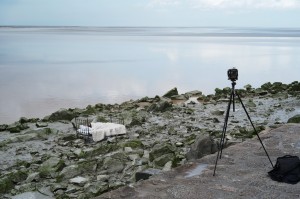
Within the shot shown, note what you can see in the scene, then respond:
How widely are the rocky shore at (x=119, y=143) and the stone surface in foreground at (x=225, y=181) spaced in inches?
48.2

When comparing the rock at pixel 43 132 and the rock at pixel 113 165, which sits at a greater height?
the rock at pixel 43 132

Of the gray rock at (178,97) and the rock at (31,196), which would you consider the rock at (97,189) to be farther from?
the gray rock at (178,97)

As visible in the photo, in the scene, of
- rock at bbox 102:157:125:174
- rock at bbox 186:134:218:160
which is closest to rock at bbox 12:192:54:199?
rock at bbox 102:157:125:174

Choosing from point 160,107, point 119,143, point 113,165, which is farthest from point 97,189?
point 160,107

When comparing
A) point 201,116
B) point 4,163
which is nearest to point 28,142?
point 4,163

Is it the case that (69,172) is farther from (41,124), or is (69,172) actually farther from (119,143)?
(41,124)

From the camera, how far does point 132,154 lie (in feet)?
39.9

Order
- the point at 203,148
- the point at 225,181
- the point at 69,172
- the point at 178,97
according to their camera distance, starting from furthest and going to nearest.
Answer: the point at 178,97
the point at 69,172
the point at 203,148
the point at 225,181

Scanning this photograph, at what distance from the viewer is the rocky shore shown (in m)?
10.1

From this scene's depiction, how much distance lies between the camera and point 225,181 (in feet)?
21.8

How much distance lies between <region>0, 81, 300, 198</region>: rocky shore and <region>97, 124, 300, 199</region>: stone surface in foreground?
1224 mm

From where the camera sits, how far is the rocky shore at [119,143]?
1011 centimetres

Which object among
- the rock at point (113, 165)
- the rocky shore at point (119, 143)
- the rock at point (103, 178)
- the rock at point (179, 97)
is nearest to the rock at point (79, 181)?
the rocky shore at point (119, 143)

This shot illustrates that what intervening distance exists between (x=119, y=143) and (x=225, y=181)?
24.1ft
